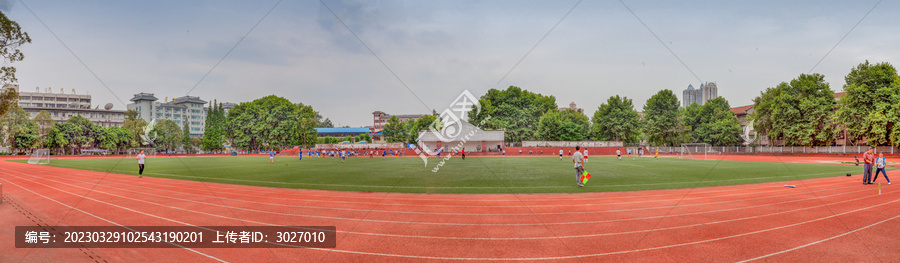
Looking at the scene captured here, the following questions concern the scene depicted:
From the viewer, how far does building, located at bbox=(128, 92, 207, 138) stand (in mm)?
120062

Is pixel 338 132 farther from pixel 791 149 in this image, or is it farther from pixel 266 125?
pixel 791 149

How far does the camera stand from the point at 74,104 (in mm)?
112250

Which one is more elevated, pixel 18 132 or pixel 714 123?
pixel 714 123

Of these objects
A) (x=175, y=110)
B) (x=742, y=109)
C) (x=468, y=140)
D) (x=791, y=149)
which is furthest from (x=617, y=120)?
(x=175, y=110)

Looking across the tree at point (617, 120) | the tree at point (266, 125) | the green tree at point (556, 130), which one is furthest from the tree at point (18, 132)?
the tree at point (617, 120)

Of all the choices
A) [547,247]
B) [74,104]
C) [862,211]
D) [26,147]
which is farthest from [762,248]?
[74,104]

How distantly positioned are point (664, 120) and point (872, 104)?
28186 millimetres

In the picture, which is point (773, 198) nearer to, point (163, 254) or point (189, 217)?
point (163, 254)

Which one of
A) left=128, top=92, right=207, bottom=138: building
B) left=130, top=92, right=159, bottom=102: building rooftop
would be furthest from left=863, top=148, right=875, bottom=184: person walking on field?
left=130, top=92, right=159, bottom=102: building rooftop

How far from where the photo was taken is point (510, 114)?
8438cm

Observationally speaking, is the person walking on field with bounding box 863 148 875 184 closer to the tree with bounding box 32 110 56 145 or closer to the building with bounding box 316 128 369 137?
the tree with bounding box 32 110 56 145

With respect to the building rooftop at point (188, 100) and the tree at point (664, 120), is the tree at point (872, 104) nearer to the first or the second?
the tree at point (664, 120)

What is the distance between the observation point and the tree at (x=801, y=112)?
55.3 metres

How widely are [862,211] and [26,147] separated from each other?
328ft
